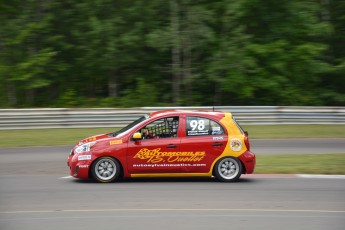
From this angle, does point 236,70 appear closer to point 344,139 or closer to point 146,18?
point 146,18

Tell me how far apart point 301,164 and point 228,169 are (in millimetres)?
3296

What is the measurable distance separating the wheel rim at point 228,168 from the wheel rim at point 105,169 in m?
2.16

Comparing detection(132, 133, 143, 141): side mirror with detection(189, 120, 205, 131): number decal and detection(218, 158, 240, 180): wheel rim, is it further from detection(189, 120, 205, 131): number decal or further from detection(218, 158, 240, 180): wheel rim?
detection(218, 158, 240, 180): wheel rim

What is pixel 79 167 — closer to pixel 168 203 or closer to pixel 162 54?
pixel 168 203

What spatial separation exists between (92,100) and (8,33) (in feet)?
15.5

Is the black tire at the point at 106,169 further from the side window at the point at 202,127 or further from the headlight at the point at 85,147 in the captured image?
the side window at the point at 202,127

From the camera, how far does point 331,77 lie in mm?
28781

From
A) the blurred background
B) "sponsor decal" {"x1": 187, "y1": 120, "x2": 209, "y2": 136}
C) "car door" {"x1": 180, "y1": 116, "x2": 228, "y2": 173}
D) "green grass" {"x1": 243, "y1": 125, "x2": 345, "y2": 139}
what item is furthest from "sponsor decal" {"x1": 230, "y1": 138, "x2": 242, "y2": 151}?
the blurred background

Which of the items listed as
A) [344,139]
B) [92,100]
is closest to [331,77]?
[344,139]

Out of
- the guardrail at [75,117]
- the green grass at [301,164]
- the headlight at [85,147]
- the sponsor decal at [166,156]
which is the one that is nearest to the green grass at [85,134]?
the guardrail at [75,117]

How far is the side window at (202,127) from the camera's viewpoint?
1209cm

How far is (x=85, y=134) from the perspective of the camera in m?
21.0

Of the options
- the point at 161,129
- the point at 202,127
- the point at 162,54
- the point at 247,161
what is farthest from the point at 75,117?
the point at 247,161

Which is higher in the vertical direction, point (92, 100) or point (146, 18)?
point (146, 18)
